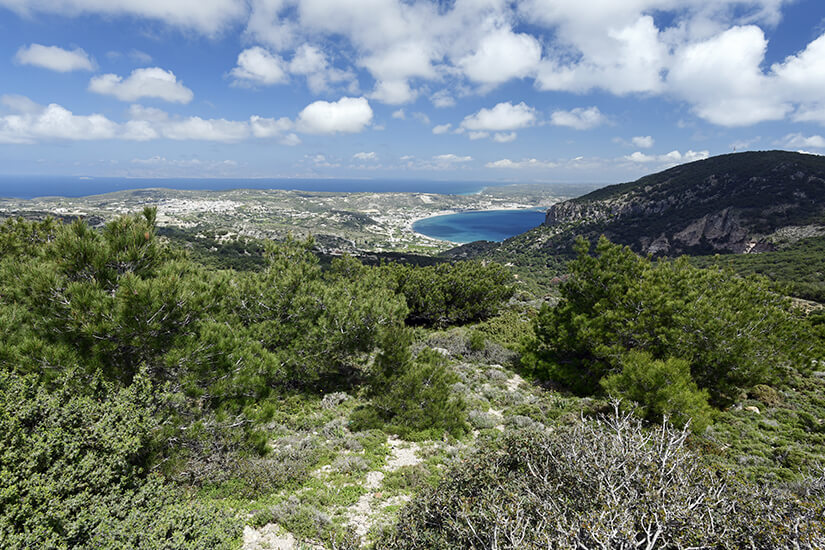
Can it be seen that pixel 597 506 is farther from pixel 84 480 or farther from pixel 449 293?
pixel 449 293

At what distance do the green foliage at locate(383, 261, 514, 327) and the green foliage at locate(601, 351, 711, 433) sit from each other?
14.7 m

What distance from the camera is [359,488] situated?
7406mm

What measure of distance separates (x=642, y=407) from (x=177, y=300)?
11.7 metres

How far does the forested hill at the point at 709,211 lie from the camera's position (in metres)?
74.5

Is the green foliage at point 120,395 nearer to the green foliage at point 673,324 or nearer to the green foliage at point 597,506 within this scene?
the green foliage at point 597,506

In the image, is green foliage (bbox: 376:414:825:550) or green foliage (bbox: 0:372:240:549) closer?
green foliage (bbox: 376:414:825:550)

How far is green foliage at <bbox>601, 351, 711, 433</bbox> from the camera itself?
9562mm

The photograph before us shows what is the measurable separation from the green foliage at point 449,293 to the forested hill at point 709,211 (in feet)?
160

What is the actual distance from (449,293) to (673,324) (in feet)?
48.0

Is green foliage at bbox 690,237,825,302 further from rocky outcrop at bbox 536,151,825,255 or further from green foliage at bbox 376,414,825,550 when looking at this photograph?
green foliage at bbox 376,414,825,550

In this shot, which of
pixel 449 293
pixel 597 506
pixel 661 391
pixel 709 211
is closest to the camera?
pixel 597 506

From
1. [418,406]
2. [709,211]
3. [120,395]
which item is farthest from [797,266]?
[120,395]

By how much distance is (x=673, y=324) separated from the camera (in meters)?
12.5

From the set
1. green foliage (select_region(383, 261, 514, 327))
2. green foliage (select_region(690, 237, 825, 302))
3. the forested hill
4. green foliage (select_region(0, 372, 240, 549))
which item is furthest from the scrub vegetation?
the forested hill
